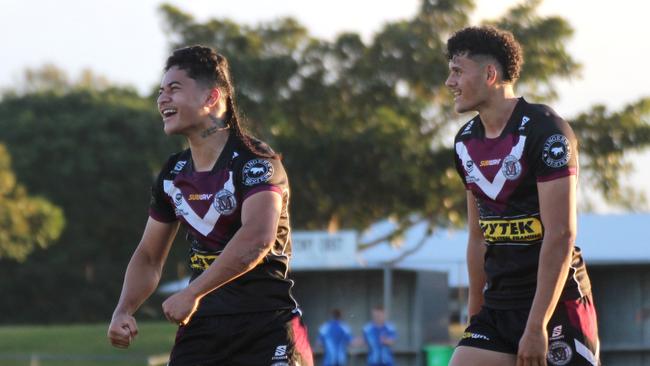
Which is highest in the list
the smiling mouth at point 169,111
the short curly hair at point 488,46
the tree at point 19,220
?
the tree at point 19,220

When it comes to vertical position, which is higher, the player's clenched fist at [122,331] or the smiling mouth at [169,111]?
the smiling mouth at [169,111]

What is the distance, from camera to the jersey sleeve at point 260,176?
21.7ft

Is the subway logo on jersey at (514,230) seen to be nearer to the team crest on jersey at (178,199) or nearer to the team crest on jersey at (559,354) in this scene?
the team crest on jersey at (559,354)

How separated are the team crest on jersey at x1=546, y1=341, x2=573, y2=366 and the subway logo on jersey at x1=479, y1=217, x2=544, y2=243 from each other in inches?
18.8

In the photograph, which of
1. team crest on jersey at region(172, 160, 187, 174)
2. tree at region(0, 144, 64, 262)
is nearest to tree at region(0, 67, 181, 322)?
tree at region(0, 144, 64, 262)

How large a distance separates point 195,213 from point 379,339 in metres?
18.4

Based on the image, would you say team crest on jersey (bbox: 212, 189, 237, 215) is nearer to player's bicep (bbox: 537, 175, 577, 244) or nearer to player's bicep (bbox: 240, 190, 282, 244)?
player's bicep (bbox: 240, 190, 282, 244)

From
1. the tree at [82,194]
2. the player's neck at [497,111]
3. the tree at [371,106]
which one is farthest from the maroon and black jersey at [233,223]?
the tree at [82,194]

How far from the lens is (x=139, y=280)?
23.4 feet

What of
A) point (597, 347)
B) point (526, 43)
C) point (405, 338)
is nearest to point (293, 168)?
point (526, 43)

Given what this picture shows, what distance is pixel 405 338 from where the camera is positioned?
96.5ft

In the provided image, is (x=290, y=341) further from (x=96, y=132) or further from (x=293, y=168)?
(x=96, y=132)

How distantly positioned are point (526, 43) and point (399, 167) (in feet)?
15.2

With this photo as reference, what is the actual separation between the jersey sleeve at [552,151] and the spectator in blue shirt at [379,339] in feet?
60.1
